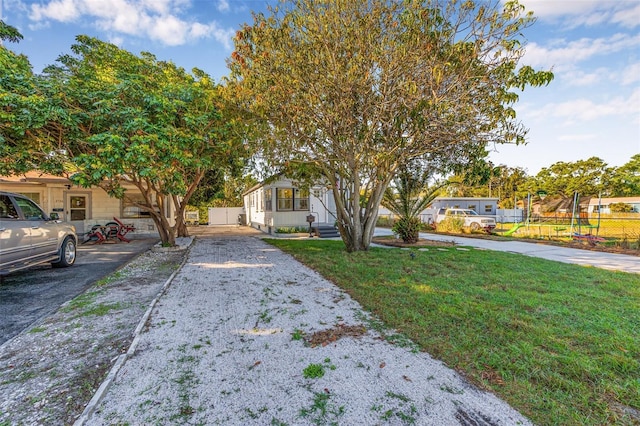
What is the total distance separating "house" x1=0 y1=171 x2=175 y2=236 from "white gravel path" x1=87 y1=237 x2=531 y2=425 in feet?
39.6

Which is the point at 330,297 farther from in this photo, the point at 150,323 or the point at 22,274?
the point at 22,274

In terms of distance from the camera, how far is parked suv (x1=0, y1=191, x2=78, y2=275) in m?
5.21

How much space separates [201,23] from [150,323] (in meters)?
8.13

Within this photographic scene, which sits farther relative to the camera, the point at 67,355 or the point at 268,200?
the point at 268,200

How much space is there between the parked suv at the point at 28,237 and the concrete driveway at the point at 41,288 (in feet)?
1.10

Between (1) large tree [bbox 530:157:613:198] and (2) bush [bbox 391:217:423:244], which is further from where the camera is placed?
(1) large tree [bbox 530:157:613:198]

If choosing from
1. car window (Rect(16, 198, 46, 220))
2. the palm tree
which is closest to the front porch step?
the palm tree

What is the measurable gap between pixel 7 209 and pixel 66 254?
196 cm

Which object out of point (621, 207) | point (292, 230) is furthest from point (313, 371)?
point (621, 207)

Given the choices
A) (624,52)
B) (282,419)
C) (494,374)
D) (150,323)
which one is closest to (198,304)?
(150,323)

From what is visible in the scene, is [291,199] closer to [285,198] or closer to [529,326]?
[285,198]

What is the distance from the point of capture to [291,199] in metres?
16.3

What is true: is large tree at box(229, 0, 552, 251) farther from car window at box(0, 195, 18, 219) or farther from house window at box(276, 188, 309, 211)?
house window at box(276, 188, 309, 211)

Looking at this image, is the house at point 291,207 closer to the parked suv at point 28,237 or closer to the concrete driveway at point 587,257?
the concrete driveway at point 587,257
